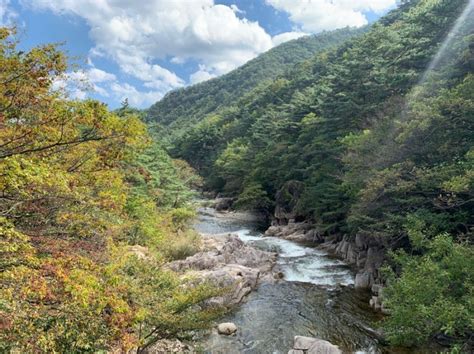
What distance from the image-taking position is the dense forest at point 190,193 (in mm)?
Result: 6844

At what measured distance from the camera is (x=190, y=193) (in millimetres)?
31297

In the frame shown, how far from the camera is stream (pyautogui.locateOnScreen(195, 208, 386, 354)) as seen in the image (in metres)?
12.8

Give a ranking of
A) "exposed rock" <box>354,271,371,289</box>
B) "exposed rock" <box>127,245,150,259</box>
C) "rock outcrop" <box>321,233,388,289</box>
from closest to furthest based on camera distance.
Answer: "exposed rock" <box>127,245,150,259</box>
"exposed rock" <box>354,271,371,289</box>
"rock outcrop" <box>321,233,388,289</box>

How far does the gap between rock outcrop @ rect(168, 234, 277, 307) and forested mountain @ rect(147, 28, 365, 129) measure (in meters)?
108

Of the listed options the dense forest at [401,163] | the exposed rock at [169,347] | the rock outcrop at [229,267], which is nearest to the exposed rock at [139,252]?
the rock outcrop at [229,267]

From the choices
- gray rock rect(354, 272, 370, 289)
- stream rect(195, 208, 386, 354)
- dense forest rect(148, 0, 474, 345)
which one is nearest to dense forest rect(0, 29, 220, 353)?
stream rect(195, 208, 386, 354)

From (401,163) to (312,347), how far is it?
32.5 ft

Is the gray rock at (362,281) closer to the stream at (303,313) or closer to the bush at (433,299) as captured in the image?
the stream at (303,313)

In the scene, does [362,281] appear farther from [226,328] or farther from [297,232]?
[297,232]

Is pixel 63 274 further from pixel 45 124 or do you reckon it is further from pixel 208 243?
pixel 208 243

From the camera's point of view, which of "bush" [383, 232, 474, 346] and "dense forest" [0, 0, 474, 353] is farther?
"bush" [383, 232, 474, 346]

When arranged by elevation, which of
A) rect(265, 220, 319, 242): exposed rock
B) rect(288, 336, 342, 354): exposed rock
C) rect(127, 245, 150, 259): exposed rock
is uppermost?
rect(127, 245, 150, 259): exposed rock

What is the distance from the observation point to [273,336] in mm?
13445

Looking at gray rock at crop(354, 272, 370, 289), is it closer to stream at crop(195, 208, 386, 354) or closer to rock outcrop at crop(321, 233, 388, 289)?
rock outcrop at crop(321, 233, 388, 289)
